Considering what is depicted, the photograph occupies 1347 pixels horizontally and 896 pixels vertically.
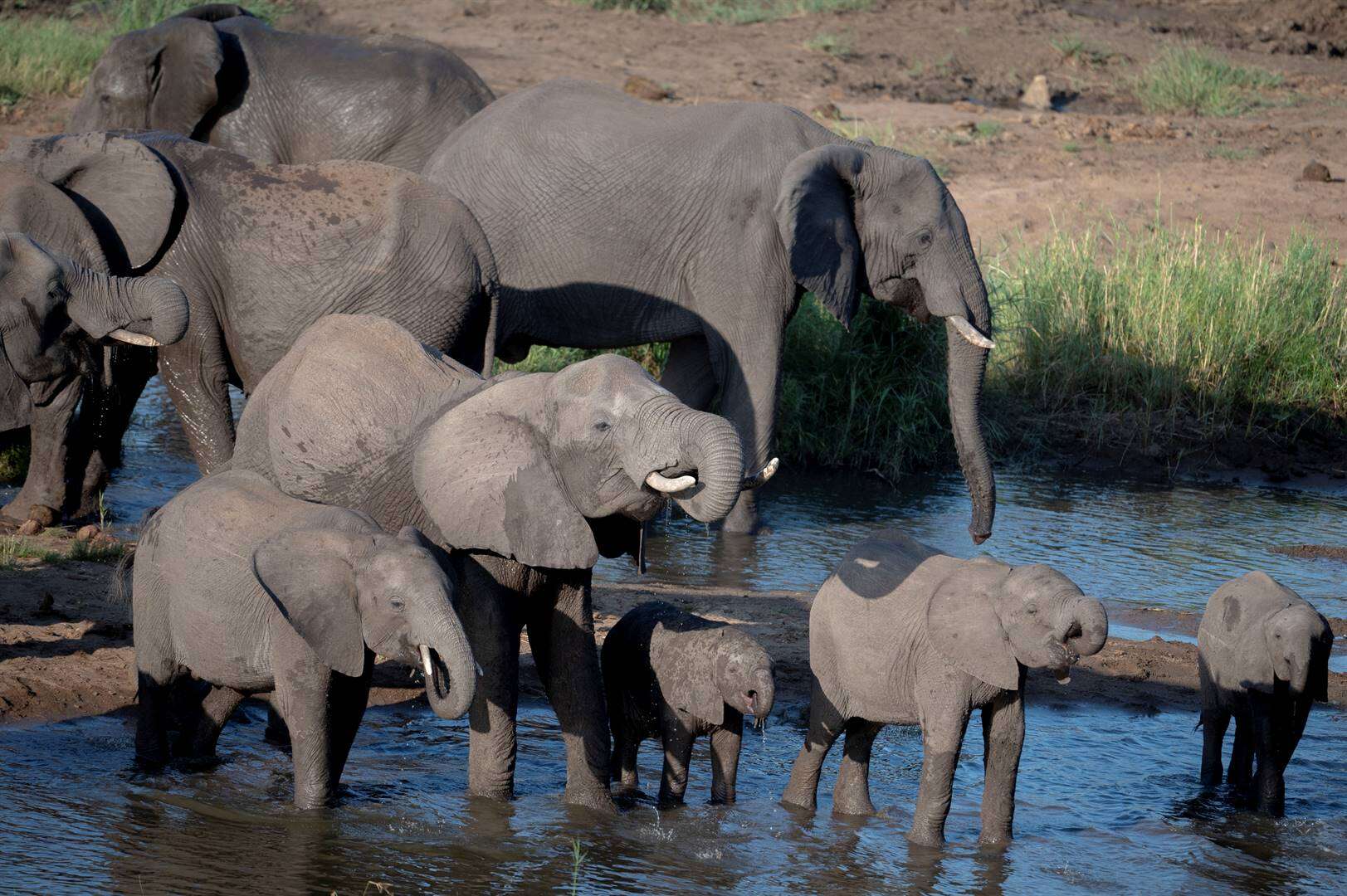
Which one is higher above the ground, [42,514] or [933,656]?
[933,656]

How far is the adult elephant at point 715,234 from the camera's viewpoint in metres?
8.59

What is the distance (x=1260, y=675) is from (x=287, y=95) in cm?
727

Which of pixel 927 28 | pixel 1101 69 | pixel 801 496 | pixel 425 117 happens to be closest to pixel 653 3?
pixel 927 28

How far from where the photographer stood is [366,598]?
4922mm

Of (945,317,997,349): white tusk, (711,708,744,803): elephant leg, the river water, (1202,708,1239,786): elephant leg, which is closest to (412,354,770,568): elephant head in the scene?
the river water

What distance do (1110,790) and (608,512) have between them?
2244 millimetres

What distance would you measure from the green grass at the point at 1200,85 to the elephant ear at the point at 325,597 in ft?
49.6

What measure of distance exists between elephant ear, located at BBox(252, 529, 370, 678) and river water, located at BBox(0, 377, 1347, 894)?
565 millimetres

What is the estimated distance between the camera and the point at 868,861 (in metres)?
5.37

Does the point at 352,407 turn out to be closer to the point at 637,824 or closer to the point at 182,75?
the point at 637,824

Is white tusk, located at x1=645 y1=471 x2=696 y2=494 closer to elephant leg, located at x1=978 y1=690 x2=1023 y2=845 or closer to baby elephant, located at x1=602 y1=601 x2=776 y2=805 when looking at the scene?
baby elephant, located at x1=602 y1=601 x2=776 y2=805

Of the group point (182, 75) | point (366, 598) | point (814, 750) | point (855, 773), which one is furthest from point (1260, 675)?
point (182, 75)

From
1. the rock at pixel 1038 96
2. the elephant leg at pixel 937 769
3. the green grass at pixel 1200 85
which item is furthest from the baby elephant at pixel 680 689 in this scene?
the green grass at pixel 1200 85

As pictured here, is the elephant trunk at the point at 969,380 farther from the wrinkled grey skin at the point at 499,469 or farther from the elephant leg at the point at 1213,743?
the wrinkled grey skin at the point at 499,469
